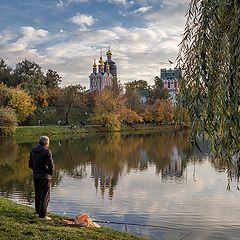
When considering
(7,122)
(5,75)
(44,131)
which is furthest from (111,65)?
(7,122)

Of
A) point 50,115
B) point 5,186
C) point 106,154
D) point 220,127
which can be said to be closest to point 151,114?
point 50,115

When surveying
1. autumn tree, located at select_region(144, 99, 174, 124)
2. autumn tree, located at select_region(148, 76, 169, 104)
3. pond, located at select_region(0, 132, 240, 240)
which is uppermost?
autumn tree, located at select_region(148, 76, 169, 104)

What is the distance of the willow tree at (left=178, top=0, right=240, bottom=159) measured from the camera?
4.21 meters

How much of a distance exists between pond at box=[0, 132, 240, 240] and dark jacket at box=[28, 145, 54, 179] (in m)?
2.50

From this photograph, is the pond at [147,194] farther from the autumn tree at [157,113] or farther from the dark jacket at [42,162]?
the autumn tree at [157,113]

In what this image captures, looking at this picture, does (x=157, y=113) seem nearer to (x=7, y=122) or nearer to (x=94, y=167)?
(x=7, y=122)

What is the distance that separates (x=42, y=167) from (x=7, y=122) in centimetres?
3607

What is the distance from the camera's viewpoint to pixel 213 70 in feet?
14.5

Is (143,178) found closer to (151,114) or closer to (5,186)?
(5,186)

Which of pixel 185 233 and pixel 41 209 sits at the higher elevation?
pixel 41 209

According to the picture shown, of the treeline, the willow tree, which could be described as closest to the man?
the willow tree

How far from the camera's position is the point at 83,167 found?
21703 millimetres

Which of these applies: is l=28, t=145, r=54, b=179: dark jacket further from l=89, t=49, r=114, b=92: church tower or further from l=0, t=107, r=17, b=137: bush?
l=89, t=49, r=114, b=92: church tower

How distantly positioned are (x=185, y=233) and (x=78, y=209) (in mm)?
3646
